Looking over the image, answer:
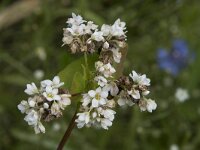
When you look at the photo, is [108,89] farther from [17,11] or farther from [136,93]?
[17,11]

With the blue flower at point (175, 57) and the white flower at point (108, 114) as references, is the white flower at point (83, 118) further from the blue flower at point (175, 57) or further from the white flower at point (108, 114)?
the blue flower at point (175, 57)

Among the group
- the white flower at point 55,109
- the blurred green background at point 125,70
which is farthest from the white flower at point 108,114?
the blurred green background at point 125,70

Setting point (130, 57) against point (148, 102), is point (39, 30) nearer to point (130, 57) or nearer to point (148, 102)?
point (130, 57)

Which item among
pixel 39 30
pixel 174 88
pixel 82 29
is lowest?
pixel 82 29

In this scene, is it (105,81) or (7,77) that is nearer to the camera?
(105,81)

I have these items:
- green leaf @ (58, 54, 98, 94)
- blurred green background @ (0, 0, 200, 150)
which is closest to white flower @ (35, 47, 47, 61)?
blurred green background @ (0, 0, 200, 150)

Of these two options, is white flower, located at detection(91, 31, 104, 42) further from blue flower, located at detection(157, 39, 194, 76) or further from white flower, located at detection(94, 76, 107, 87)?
blue flower, located at detection(157, 39, 194, 76)

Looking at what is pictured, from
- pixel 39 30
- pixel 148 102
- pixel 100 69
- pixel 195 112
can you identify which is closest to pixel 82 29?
pixel 100 69
